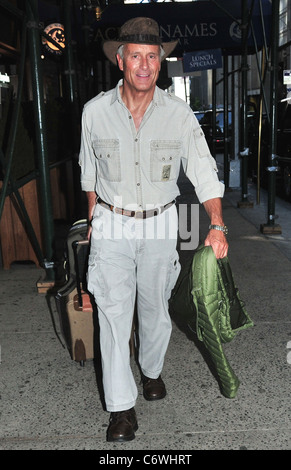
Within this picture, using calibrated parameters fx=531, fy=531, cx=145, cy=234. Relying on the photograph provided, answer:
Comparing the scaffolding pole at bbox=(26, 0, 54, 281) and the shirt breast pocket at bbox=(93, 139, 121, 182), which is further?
the scaffolding pole at bbox=(26, 0, 54, 281)

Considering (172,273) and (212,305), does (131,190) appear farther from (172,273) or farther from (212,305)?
(212,305)

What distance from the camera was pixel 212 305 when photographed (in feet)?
9.46

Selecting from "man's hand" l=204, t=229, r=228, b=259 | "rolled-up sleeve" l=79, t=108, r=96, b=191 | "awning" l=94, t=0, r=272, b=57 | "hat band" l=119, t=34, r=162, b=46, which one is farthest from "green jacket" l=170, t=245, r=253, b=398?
"awning" l=94, t=0, r=272, b=57

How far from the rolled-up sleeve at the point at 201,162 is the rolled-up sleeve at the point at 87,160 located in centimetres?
52

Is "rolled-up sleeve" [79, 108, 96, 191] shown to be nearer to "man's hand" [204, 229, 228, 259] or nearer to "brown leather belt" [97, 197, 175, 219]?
"brown leather belt" [97, 197, 175, 219]

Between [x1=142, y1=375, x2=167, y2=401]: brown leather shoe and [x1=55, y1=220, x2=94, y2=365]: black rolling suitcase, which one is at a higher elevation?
[x1=55, y1=220, x2=94, y2=365]: black rolling suitcase

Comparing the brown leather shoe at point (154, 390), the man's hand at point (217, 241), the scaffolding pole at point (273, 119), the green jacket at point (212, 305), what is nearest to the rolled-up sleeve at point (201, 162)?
the man's hand at point (217, 241)

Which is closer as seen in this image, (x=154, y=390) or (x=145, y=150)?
(x=145, y=150)

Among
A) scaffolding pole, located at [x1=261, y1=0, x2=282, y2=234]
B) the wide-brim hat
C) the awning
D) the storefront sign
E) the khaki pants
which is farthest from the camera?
the storefront sign

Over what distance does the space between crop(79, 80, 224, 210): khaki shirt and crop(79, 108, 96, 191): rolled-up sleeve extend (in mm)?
11

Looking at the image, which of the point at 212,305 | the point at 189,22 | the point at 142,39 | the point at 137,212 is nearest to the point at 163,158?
the point at 137,212

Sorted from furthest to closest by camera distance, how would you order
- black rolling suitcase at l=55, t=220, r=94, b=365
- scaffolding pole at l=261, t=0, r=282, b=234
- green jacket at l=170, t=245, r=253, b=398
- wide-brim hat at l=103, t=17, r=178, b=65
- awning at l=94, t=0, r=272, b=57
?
awning at l=94, t=0, r=272, b=57 → scaffolding pole at l=261, t=0, r=282, b=234 → black rolling suitcase at l=55, t=220, r=94, b=365 → green jacket at l=170, t=245, r=253, b=398 → wide-brim hat at l=103, t=17, r=178, b=65

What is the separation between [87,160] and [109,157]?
23 centimetres

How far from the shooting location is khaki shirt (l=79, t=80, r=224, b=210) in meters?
2.75
